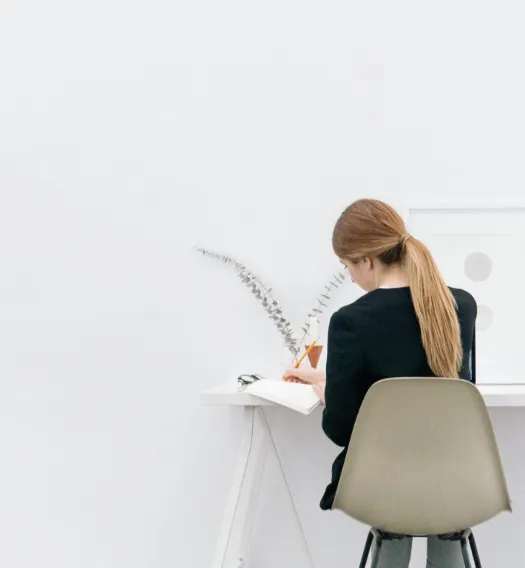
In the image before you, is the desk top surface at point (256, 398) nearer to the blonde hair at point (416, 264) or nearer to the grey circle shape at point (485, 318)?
the grey circle shape at point (485, 318)

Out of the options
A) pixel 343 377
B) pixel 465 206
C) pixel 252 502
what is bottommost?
pixel 252 502

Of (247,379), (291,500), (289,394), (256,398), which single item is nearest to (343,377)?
(289,394)

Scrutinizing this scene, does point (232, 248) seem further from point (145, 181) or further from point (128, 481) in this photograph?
point (128, 481)

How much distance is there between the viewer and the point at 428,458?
4.64 feet

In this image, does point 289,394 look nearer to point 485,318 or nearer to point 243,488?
point 243,488

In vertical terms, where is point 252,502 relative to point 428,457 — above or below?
below

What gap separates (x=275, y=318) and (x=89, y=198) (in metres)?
0.76

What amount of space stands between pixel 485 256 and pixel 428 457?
Result: 3.42ft

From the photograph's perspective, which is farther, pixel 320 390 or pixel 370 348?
pixel 320 390

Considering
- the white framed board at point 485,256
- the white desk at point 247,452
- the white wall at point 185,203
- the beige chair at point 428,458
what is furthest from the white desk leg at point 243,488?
the white framed board at point 485,256

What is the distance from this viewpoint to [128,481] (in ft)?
7.82

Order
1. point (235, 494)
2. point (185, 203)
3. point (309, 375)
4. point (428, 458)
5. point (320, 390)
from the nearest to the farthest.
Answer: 1. point (428, 458)
2. point (320, 390)
3. point (309, 375)
4. point (235, 494)
5. point (185, 203)

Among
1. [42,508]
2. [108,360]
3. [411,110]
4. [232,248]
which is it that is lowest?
[42,508]

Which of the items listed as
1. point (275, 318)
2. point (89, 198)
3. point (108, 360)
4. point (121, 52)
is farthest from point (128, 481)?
point (121, 52)
